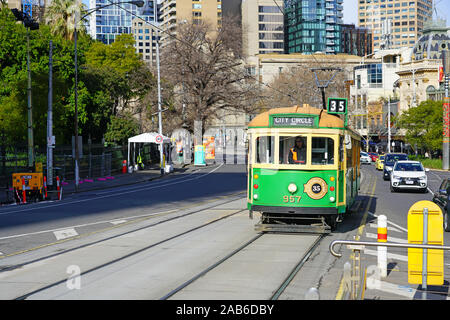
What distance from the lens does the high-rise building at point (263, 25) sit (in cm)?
15875

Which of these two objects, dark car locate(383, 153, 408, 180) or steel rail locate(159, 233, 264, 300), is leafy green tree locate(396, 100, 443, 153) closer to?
dark car locate(383, 153, 408, 180)

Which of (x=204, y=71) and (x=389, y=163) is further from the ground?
(x=204, y=71)

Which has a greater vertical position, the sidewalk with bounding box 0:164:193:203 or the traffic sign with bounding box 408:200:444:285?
the traffic sign with bounding box 408:200:444:285

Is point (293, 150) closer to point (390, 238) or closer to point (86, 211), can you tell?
point (390, 238)

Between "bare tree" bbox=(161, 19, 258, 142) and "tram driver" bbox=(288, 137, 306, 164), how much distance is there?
2023 inches

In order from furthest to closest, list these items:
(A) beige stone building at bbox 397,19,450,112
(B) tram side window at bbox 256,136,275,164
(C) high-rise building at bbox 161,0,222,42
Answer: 1. (C) high-rise building at bbox 161,0,222,42
2. (A) beige stone building at bbox 397,19,450,112
3. (B) tram side window at bbox 256,136,275,164

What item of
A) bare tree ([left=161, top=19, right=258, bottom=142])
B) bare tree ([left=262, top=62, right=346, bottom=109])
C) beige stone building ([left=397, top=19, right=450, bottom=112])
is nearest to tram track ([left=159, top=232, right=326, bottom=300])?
bare tree ([left=161, top=19, right=258, bottom=142])

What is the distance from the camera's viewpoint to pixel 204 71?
2699 inches

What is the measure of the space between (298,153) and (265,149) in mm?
893

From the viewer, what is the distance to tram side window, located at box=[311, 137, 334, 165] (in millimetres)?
16891

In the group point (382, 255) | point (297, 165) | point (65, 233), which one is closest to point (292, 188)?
point (297, 165)

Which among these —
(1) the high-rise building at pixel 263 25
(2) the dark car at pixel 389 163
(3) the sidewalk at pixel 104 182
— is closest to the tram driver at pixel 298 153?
(3) the sidewalk at pixel 104 182
